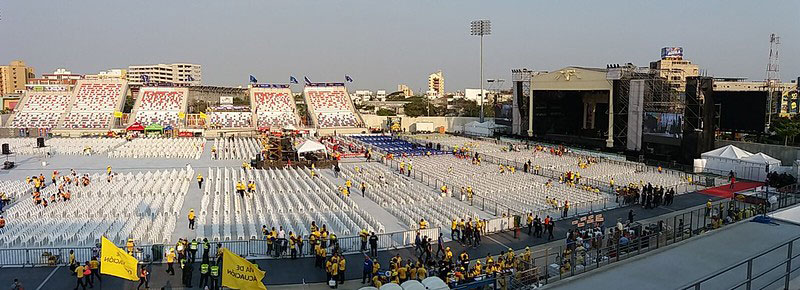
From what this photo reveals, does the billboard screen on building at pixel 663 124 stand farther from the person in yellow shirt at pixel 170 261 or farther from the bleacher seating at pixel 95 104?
the bleacher seating at pixel 95 104

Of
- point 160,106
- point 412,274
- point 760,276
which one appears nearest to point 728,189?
point 412,274

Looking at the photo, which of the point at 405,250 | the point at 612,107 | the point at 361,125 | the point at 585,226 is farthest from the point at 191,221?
the point at 361,125

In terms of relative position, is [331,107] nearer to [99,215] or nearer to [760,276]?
[99,215]

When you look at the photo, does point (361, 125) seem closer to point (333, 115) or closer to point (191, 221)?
point (333, 115)

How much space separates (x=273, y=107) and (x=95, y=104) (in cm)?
2194

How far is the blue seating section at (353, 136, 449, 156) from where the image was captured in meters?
42.7

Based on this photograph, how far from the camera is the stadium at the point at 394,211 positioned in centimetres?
1184

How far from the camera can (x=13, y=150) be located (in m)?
41.3

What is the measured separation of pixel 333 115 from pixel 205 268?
6066 cm

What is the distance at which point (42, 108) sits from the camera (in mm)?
65875

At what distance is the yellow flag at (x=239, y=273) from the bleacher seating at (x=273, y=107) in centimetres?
5941

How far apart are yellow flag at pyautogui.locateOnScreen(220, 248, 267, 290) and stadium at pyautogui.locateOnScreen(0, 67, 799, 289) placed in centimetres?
245

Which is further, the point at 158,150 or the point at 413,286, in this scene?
the point at 158,150

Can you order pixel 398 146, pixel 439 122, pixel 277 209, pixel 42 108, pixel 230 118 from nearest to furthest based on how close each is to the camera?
pixel 277 209
pixel 398 146
pixel 42 108
pixel 230 118
pixel 439 122
